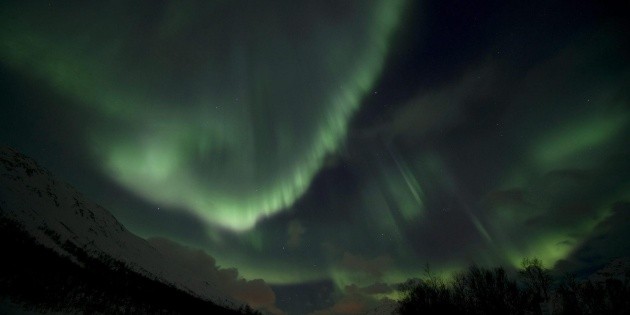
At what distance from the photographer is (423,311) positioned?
166 ft

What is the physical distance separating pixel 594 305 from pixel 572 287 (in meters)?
24.3

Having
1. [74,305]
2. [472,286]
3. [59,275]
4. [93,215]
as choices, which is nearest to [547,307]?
[472,286]

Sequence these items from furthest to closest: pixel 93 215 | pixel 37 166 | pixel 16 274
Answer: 1. pixel 93 215
2. pixel 37 166
3. pixel 16 274

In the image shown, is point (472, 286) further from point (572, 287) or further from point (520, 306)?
point (572, 287)

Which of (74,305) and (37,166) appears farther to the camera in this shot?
(37,166)

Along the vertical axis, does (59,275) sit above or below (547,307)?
below

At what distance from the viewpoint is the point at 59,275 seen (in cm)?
3659

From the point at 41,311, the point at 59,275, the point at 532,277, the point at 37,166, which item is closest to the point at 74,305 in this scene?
the point at 41,311

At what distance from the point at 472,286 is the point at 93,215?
221581 mm

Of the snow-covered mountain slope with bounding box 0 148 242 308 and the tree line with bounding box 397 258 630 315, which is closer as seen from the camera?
the tree line with bounding box 397 258 630 315

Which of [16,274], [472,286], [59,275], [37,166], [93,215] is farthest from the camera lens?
[93,215]

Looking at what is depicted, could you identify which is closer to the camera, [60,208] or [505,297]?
[505,297]

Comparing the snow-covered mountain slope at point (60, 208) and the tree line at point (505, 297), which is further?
the snow-covered mountain slope at point (60, 208)

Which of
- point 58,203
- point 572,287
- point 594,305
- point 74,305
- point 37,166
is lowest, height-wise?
point 74,305
